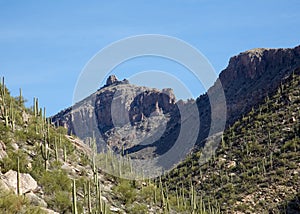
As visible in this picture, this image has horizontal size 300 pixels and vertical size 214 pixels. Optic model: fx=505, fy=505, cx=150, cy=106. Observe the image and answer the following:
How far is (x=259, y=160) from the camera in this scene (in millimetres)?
41125

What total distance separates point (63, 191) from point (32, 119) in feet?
26.8

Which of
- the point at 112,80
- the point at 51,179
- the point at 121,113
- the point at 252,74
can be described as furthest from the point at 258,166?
the point at 112,80

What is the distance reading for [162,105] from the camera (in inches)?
4227

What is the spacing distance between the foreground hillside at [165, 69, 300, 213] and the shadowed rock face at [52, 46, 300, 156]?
8667 mm

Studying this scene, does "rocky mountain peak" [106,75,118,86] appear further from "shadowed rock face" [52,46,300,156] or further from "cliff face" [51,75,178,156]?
"cliff face" [51,75,178,156]

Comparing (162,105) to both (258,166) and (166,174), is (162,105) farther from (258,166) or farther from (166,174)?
(258,166)

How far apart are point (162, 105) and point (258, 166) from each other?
222ft

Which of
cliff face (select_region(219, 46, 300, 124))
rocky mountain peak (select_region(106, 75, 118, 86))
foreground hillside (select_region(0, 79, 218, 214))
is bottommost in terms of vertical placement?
foreground hillside (select_region(0, 79, 218, 214))

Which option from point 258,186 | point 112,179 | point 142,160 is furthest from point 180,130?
point 112,179

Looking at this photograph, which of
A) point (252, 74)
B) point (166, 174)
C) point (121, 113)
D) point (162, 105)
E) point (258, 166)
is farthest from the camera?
point (121, 113)

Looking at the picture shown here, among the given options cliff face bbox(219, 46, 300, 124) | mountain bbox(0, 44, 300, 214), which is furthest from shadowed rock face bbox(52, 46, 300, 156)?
mountain bbox(0, 44, 300, 214)

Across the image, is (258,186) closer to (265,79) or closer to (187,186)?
(187,186)

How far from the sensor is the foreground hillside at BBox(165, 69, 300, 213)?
118ft

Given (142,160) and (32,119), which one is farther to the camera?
(142,160)
